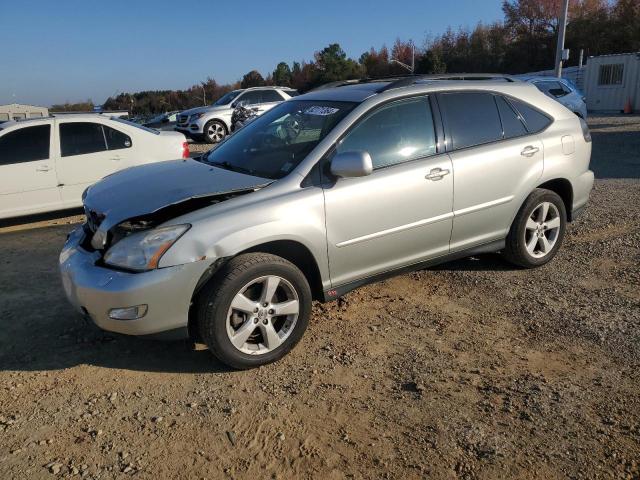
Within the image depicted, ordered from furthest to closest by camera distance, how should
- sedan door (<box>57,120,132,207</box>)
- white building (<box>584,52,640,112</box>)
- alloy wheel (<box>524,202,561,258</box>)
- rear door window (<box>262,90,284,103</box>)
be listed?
white building (<box>584,52,640,112</box>) < rear door window (<box>262,90,284,103</box>) < sedan door (<box>57,120,132,207</box>) < alloy wheel (<box>524,202,561,258</box>)

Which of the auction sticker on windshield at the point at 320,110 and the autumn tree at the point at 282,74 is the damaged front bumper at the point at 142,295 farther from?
the autumn tree at the point at 282,74

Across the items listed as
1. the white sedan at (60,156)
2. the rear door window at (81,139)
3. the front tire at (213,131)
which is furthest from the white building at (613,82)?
the rear door window at (81,139)

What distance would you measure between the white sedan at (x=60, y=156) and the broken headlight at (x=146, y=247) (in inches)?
185

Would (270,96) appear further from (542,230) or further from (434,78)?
(542,230)

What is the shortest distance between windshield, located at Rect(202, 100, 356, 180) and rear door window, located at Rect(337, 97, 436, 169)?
0.62ft

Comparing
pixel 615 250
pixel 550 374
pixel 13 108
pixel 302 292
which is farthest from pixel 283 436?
pixel 13 108

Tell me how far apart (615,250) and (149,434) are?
15.8 feet

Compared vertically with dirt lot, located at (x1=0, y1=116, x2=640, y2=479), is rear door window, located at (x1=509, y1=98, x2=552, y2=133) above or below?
above

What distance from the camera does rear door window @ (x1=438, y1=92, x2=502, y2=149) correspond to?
4242mm

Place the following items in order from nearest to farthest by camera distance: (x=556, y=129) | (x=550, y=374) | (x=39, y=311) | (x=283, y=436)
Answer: (x=283, y=436), (x=550, y=374), (x=39, y=311), (x=556, y=129)

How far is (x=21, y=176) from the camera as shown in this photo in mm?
6949

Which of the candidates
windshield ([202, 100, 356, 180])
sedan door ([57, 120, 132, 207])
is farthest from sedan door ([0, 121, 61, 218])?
windshield ([202, 100, 356, 180])

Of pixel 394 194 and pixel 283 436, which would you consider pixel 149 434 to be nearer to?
pixel 283 436

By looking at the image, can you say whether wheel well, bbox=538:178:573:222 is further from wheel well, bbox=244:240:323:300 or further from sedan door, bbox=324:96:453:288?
wheel well, bbox=244:240:323:300
